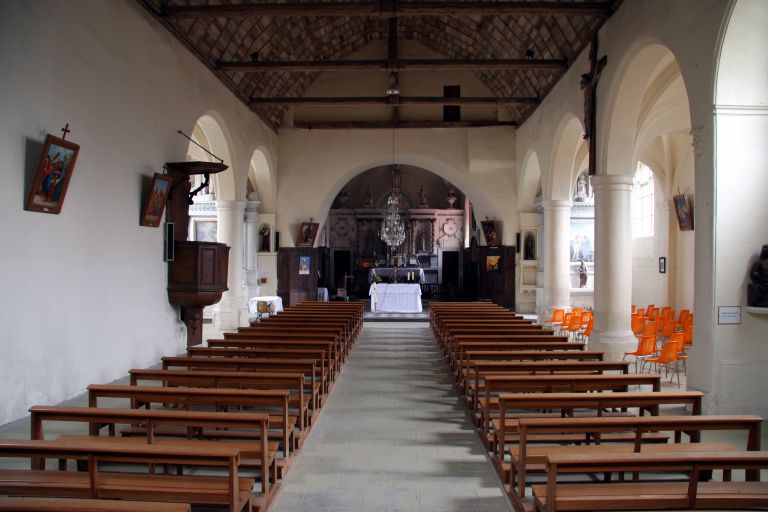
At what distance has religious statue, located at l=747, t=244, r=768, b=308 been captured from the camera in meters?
5.67

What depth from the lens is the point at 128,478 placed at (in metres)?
3.04

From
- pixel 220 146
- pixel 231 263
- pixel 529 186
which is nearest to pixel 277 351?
pixel 231 263

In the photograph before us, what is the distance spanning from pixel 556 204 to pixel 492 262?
165 inches

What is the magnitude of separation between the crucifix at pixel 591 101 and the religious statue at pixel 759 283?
4.05m

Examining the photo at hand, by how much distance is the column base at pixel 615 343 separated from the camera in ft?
29.6

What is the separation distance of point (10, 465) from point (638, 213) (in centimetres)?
1705

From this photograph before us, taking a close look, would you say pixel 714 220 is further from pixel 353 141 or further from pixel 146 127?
pixel 353 141

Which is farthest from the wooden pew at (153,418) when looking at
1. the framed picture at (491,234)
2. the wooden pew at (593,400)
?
the framed picture at (491,234)

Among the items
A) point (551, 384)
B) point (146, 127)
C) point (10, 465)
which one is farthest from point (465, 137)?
point (10, 465)

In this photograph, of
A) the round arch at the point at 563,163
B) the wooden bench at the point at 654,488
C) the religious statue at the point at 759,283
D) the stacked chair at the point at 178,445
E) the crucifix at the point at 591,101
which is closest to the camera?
the wooden bench at the point at 654,488

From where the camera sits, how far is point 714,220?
231 inches

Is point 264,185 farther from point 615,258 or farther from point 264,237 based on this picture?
point 615,258

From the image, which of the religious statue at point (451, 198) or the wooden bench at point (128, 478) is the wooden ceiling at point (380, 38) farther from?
the wooden bench at point (128, 478)

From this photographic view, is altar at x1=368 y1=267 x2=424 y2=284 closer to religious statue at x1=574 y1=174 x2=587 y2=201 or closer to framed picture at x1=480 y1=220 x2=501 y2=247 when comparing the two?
framed picture at x1=480 y1=220 x2=501 y2=247
